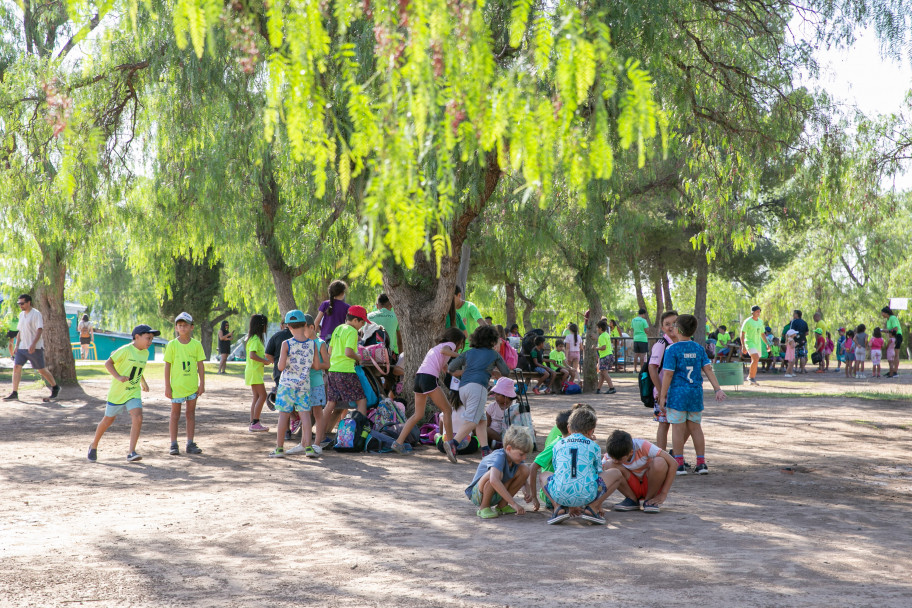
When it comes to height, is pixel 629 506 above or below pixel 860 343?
below

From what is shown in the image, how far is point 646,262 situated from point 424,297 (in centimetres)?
1929

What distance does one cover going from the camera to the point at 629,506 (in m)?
6.43

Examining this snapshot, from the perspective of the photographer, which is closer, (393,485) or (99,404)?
(393,485)

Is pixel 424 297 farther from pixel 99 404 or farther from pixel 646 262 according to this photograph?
pixel 646 262

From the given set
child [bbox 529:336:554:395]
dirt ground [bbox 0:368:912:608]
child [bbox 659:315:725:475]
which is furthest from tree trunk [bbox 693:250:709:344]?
child [bbox 659:315:725:475]

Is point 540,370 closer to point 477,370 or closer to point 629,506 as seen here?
point 477,370

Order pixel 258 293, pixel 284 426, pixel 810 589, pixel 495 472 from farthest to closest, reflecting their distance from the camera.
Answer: pixel 258 293 → pixel 284 426 → pixel 495 472 → pixel 810 589

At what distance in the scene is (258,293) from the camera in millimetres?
23797

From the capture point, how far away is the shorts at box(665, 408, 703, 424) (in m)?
7.80

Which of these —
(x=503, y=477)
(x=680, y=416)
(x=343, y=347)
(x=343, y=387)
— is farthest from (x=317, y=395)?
(x=680, y=416)

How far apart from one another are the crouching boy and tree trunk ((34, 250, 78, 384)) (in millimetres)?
14086

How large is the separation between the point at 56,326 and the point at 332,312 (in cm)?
1007

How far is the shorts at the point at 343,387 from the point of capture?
9852 millimetres

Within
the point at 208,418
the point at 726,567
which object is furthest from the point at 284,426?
the point at 726,567
